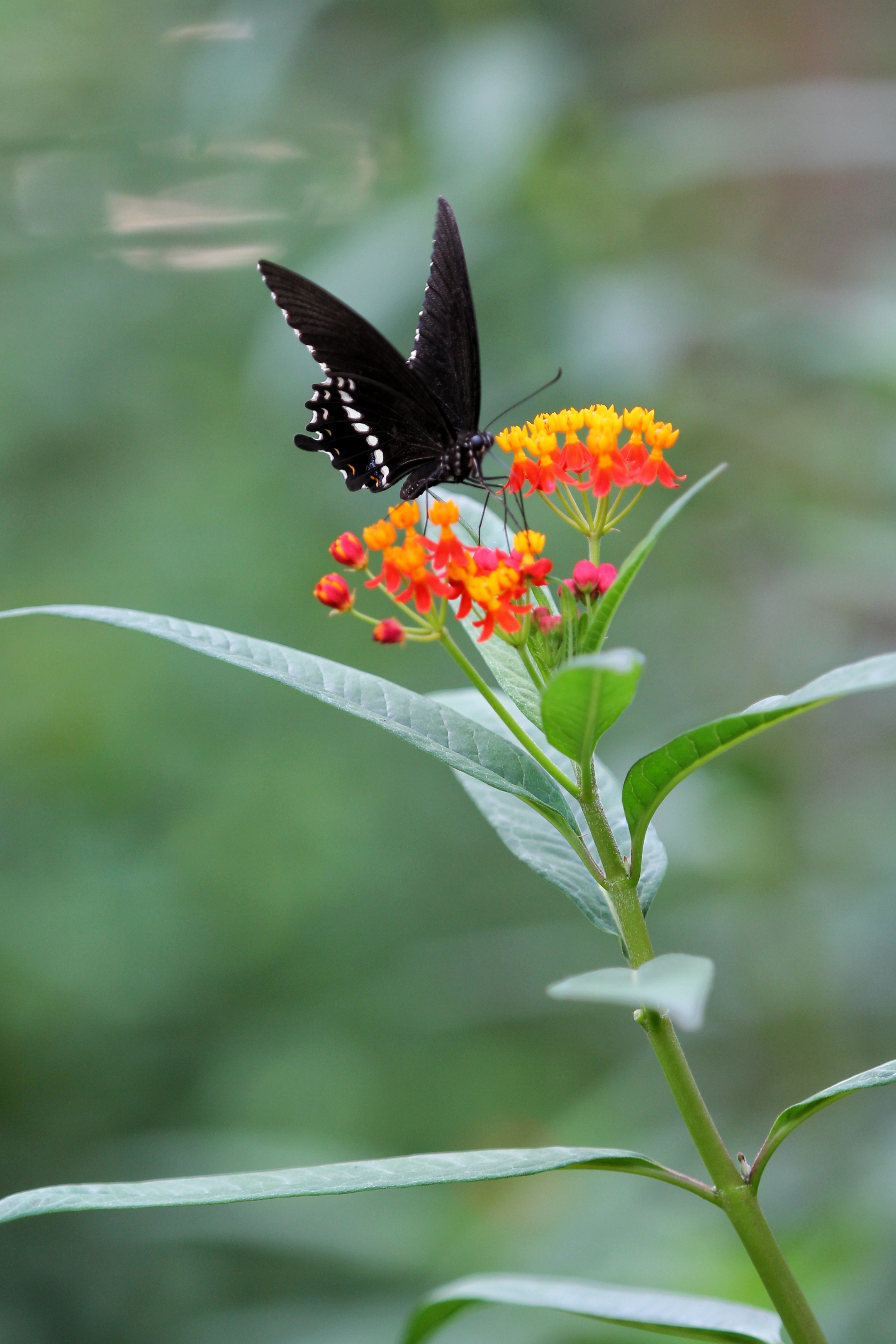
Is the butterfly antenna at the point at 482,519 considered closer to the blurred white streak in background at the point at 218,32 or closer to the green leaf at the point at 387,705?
the green leaf at the point at 387,705

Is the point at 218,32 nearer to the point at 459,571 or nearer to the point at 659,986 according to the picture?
the point at 459,571

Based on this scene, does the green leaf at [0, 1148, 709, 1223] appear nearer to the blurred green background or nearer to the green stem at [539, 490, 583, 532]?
the green stem at [539, 490, 583, 532]

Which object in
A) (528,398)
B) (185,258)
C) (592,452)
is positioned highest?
(185,258)

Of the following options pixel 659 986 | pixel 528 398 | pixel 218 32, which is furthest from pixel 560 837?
pixel 218 32

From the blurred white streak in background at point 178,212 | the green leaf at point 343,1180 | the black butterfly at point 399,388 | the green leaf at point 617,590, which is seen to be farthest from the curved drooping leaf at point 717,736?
the blurred white streak in background at point 178,212

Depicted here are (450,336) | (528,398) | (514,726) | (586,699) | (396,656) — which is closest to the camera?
(586,699)

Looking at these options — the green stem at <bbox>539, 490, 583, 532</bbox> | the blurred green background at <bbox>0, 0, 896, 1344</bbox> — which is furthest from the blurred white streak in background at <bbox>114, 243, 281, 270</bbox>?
the green stem at <bbox>539, 490, 583, 532</bbox>
